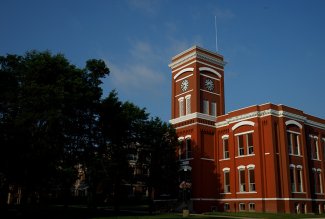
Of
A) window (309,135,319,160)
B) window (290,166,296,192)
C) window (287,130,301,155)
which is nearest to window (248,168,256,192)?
window (290,166,296,192)

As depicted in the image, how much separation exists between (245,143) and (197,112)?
673cm

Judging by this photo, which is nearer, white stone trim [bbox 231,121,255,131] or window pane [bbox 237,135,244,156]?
white stone trim [bbox 231,121,255,131]

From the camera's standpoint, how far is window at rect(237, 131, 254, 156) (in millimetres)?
40844

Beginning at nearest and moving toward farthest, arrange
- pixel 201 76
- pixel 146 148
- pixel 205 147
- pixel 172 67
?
1. pixel 146 148
2. pixel 205 147
3. pixel 201 76
4. pixel 172 67

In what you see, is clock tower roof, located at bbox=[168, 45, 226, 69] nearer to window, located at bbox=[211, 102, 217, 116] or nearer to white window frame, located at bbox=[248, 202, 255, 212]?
window, located at bbox=[211, 102, 217, 116]

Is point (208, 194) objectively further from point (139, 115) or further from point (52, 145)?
point (52, 145)

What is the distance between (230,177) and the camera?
42.0 metres

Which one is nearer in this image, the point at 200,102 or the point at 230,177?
the point at 230,177

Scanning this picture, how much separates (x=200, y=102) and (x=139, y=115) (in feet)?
30.1

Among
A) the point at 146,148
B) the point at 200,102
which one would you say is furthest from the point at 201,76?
the point at 146,148

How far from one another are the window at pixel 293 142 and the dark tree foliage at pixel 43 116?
69.8ft

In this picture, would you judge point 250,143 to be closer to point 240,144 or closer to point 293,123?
point 240,144

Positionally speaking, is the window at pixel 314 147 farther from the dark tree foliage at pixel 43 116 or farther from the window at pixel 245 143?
the dark tree foliage at pixel 43 116

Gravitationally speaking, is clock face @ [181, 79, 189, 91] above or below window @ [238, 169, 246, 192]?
above
